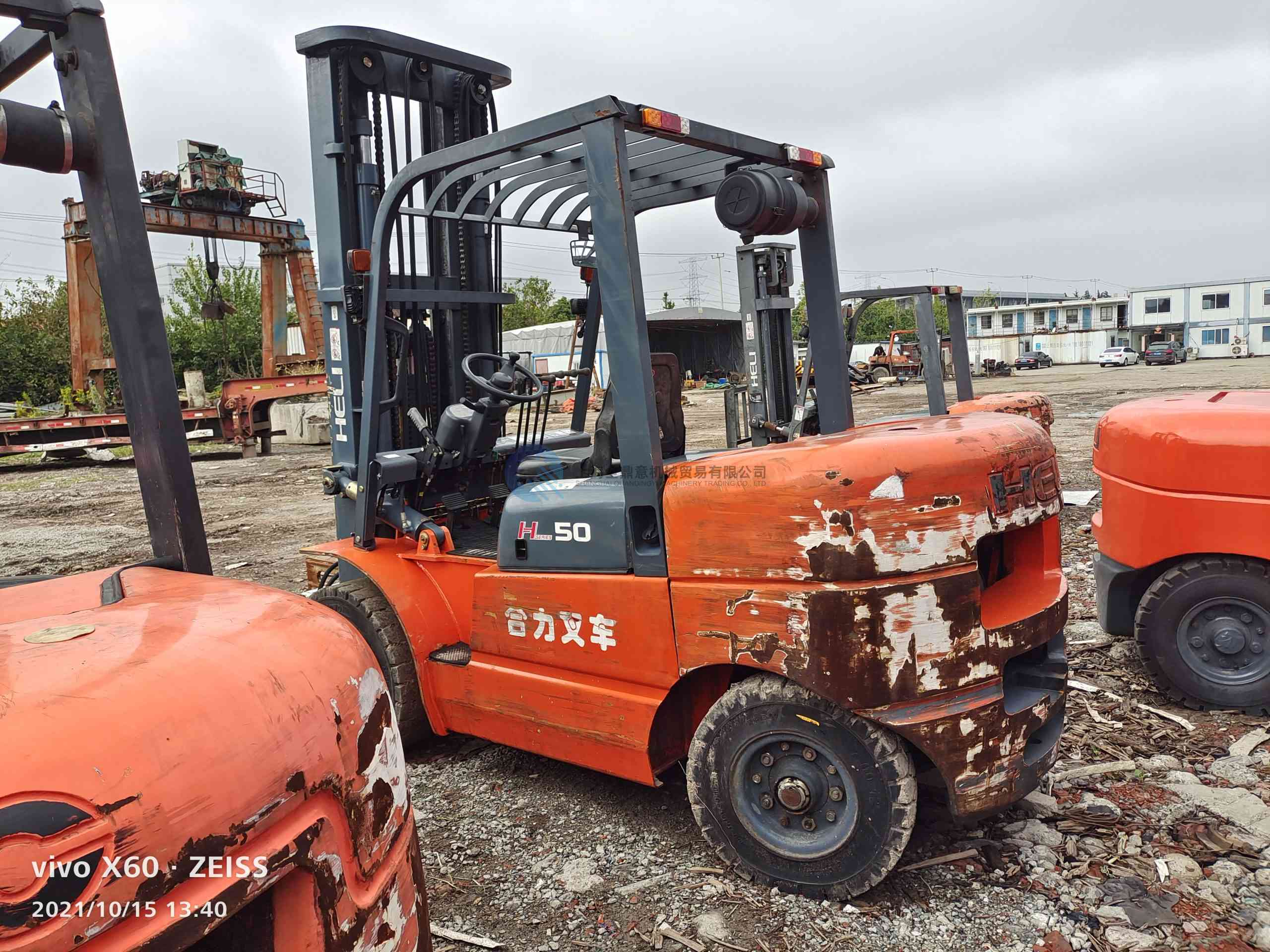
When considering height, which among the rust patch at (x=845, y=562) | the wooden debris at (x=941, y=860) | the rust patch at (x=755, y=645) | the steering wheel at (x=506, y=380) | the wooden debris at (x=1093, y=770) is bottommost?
the wooden debris at (x=1093, y=770)

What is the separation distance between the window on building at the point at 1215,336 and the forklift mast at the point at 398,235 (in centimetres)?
7766

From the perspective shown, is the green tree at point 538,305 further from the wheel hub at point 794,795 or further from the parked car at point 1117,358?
the wheel hub at point 794,795

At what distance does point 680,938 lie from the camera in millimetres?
2848

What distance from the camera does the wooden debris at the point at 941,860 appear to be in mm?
3137

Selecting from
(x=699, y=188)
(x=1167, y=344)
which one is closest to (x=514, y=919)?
(x=699, y=188)

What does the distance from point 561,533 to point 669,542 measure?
0.55m

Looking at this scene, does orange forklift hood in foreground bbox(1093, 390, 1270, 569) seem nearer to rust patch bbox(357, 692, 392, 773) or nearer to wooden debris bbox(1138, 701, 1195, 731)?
wooden debris bbox(1138, 701, 1195, 731)

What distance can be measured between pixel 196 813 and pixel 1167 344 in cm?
6250

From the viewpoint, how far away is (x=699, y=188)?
4.48 m

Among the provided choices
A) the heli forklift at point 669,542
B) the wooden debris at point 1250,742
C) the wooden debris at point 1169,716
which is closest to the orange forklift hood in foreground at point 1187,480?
the wooden debris at point 1169,716

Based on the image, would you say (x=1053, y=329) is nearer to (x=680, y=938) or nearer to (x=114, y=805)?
(x=680, y=938)

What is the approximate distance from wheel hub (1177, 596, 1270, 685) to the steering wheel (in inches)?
132

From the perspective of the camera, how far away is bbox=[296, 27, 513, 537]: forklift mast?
171 inches

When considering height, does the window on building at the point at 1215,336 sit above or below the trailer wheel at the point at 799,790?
above
